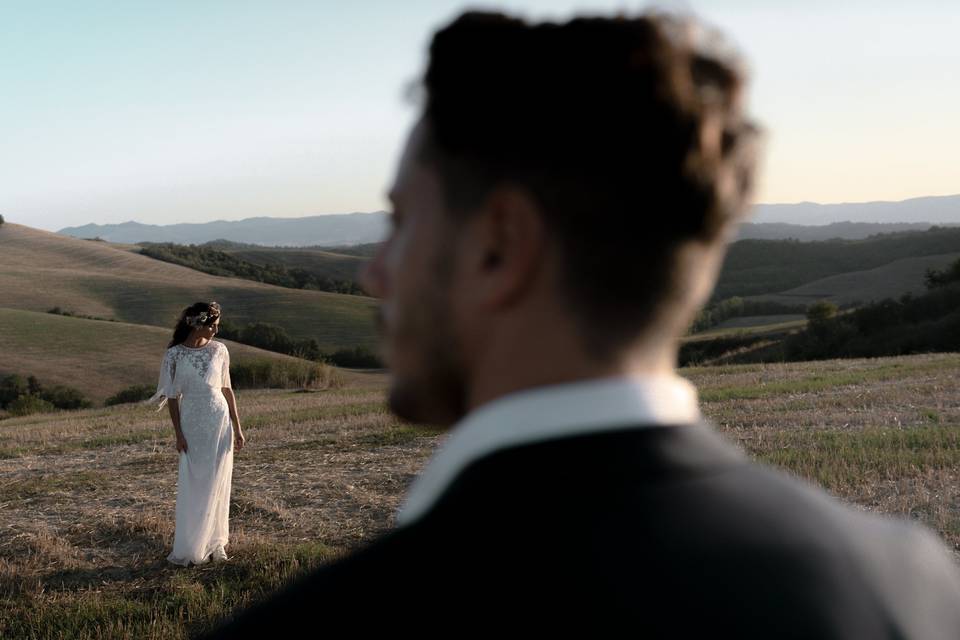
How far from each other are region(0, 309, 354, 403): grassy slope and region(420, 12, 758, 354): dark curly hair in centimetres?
4704

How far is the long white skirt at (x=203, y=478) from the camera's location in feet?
27.3

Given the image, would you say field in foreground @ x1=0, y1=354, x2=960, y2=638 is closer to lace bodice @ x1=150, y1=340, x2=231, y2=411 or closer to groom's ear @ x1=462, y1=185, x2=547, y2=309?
lace bodice @ x1=150, y1=340, x2=231, y2=411

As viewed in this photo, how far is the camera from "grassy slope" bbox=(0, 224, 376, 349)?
76.2 metres

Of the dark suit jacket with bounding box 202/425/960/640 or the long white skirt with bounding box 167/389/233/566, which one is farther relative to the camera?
the long white skirt with bounding box 167/389/233/566

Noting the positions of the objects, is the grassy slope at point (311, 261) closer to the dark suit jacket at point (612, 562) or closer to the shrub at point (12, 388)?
the shrub at point (12, 388)

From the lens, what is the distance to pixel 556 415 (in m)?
0.90

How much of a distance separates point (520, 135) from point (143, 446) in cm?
1660

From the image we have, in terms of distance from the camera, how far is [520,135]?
38.3 inches

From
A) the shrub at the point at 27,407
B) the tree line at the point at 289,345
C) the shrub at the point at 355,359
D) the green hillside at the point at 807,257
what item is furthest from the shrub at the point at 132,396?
the green hillside at the point at 807,257

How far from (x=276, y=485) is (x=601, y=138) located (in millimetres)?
10988

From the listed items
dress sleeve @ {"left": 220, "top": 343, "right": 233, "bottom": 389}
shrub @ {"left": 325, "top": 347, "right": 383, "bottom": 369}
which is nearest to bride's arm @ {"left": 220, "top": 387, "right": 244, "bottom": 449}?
dress sleeve @ {"left": 220, "top": 343, "right": 233, "bottom": 389}

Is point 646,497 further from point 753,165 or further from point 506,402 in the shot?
point 753,165

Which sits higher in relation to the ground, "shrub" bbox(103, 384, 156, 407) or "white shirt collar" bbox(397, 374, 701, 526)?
"white shirt collar" bbox(397, 374, 701, 526)

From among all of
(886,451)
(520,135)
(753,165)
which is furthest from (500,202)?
(886,451)
